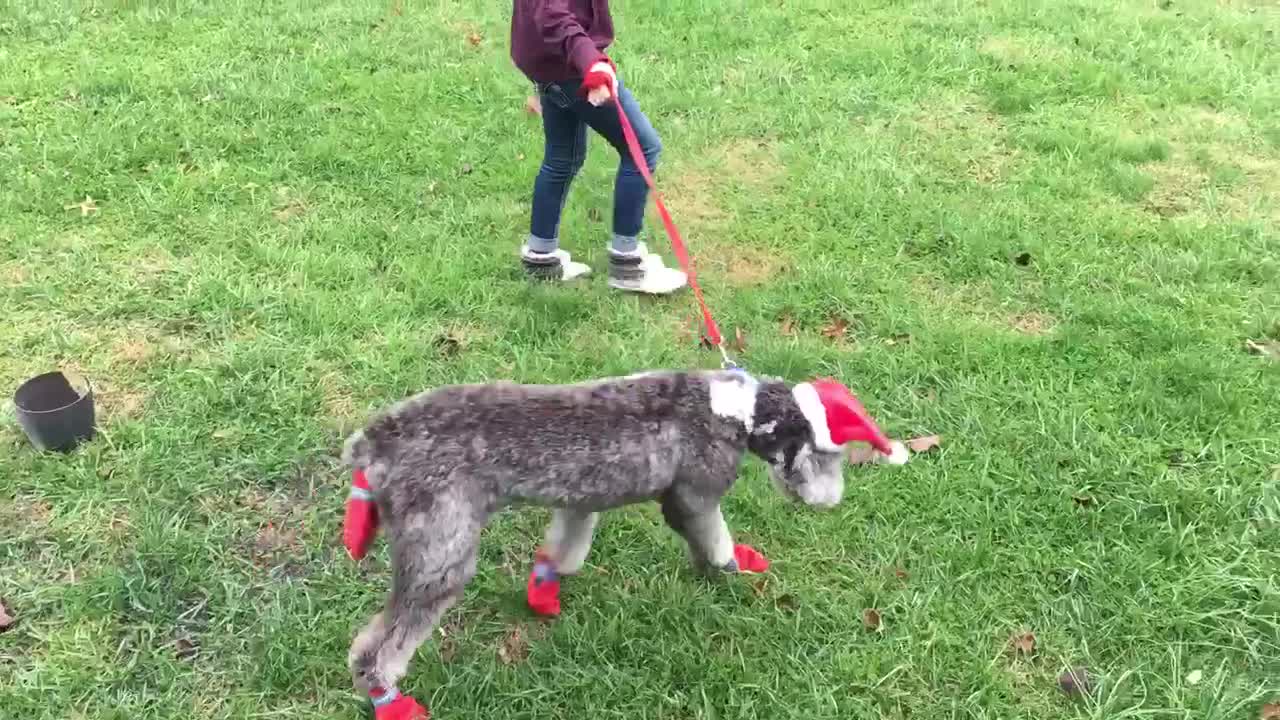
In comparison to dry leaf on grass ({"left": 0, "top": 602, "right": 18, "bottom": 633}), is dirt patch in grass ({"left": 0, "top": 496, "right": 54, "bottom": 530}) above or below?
above

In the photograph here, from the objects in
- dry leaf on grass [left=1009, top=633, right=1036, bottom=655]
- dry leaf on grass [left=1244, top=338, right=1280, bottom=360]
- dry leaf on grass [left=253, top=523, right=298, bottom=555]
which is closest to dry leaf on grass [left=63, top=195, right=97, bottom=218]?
dry leaf on grass [left=253, top=523, right=298, bottom=555]

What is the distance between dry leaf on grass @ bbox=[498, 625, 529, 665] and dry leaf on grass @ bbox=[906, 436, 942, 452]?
1.66m

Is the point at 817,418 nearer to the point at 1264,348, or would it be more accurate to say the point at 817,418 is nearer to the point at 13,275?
the point at 1264,348

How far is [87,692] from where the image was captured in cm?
274

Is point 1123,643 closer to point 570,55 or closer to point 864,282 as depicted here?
point 864,282

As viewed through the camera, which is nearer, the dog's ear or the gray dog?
the gray dog

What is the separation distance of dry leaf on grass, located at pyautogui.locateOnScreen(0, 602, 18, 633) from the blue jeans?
259 centimetres

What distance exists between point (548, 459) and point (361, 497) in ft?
1.60

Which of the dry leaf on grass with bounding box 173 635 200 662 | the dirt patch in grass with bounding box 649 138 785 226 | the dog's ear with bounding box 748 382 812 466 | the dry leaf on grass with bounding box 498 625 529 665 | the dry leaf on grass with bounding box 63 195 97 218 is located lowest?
the dry leaf on grass with bounding box 498 625 529 665

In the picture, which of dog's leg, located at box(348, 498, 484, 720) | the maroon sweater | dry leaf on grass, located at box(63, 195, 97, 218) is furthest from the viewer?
dry leaf on grass, located at box(63, 195, 97, 218)

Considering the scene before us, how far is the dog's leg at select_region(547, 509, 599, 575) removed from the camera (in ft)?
9.63

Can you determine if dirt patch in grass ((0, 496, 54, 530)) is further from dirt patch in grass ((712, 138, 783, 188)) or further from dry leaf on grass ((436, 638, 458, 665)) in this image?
dirt patch in grass ((712, 138, 783, 188))

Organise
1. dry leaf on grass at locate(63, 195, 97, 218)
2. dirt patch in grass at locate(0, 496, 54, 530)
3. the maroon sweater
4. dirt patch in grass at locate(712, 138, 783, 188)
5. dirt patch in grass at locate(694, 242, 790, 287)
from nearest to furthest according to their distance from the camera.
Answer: dirt patch in grass at locate(0, 496, 54, 530) → the maroon sweater → dirt patch in grass at locate(694, 242, 790, 287) → dry leaf on grass at locate(63, 195, 97, 218) → dirt patch in grass at locate(712, 138, 783, 188)

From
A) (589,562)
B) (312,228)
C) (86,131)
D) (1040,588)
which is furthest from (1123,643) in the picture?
(86,131)
